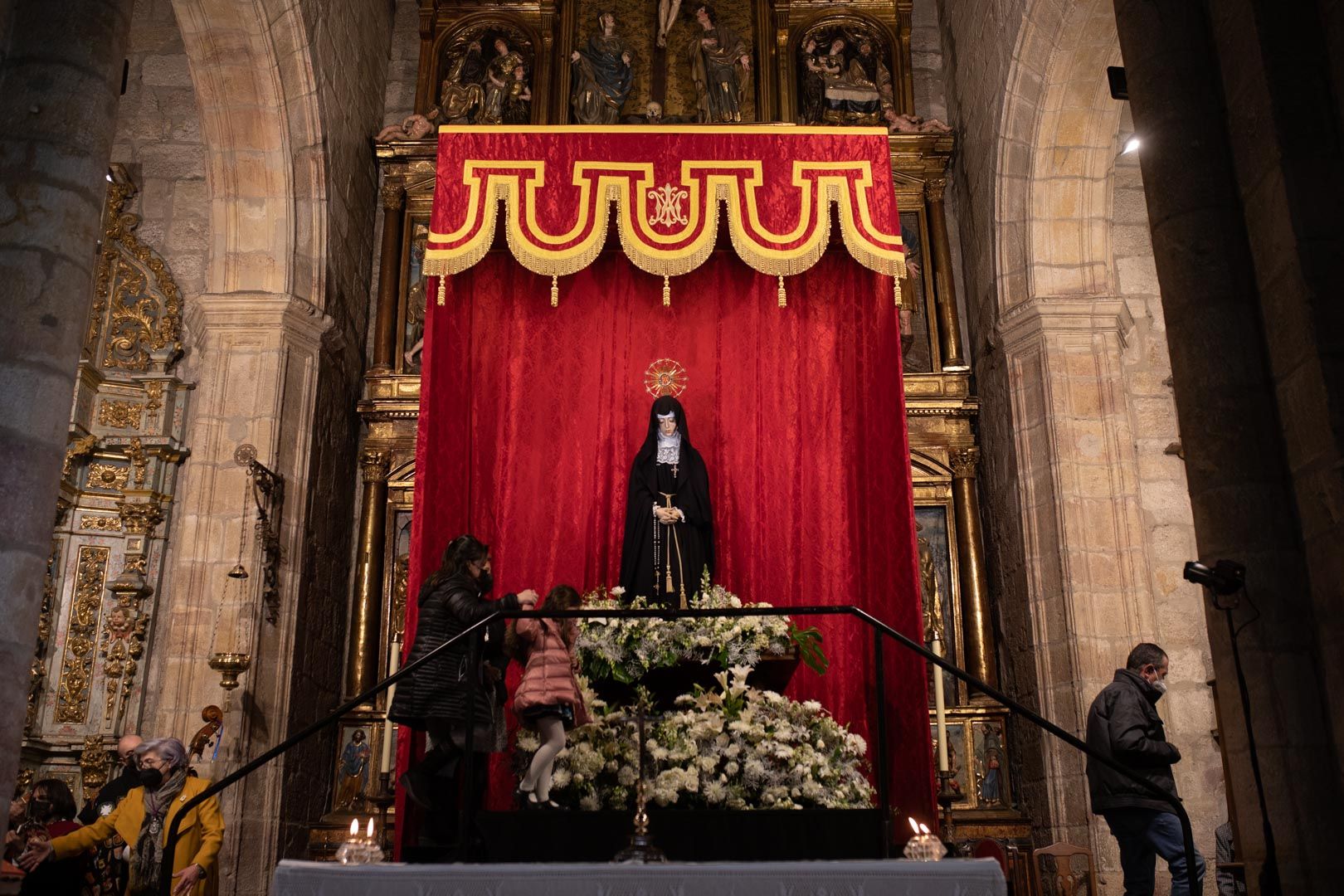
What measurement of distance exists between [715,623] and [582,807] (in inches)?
54.5

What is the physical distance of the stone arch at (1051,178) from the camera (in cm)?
933

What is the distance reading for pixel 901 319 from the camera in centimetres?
1018

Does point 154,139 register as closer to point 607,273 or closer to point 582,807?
point 607,273

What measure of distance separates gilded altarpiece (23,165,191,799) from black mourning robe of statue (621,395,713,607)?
142 inches

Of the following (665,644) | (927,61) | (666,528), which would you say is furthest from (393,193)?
(665,644)

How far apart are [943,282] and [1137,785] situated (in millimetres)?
5374

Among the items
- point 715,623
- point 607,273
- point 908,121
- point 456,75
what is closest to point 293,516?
point 607,273

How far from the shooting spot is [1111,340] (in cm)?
926

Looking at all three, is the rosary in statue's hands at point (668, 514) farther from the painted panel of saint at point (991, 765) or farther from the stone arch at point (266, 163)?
the stone arch at point (266, 163)

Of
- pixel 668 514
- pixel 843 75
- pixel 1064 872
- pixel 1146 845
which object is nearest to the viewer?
pixel 1146 845

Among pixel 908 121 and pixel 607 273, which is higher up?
pixel 908 121

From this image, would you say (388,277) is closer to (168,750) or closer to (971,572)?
(971,572)

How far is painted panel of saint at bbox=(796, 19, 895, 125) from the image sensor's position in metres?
11.0

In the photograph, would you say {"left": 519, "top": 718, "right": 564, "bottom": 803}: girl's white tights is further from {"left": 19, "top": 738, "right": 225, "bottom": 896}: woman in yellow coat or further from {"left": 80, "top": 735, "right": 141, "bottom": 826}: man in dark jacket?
{"left": 80, "top": 735, "right": 141, "bottom": 826}: man in dark jacket
